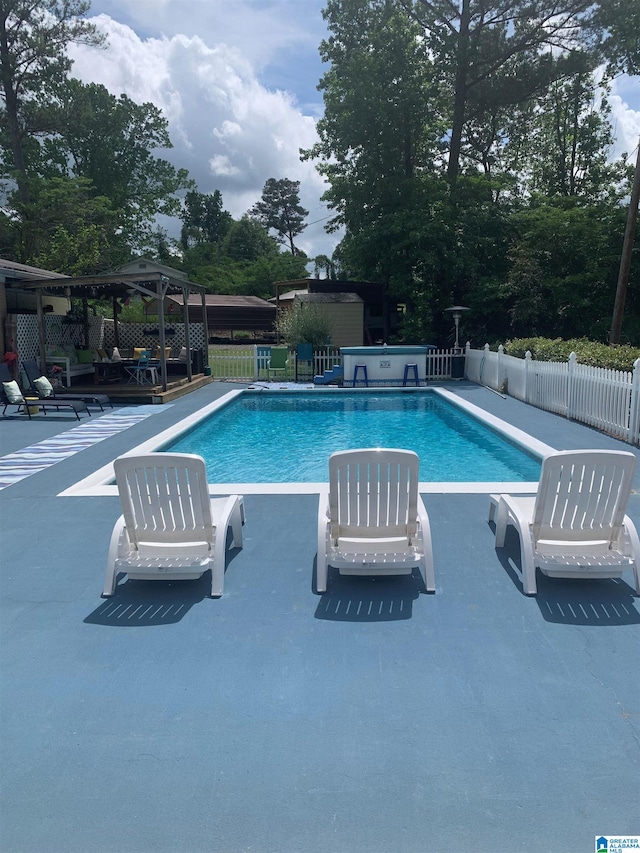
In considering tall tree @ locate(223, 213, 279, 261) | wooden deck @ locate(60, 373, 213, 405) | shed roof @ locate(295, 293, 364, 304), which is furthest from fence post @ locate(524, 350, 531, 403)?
tall tree @ locate(223, 213, 279, 261)

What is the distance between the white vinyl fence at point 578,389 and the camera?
8828 millimetres

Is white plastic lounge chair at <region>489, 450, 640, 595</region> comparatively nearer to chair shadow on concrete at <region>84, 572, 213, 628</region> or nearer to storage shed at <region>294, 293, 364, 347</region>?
chair shadow on concrete at <region>84, 572, 213, 628</region>

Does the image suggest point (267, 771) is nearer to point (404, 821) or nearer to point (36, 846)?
point (404, 821)

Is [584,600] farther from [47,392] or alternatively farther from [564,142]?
[564,142]

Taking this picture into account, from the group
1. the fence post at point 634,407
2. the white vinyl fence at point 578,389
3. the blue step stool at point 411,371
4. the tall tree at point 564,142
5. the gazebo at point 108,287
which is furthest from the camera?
the tall tree at point 564,142

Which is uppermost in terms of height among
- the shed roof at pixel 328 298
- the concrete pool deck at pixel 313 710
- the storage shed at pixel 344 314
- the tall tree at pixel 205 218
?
the tall tree at pixel 205 218

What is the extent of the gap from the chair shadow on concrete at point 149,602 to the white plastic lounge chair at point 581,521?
2204 mm

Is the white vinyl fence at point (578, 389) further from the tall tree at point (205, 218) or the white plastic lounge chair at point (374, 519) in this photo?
the tall tree at point (205, 218)

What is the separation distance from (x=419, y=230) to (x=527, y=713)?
20302 millimetres

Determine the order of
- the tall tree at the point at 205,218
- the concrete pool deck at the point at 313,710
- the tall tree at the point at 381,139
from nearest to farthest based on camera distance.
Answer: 1. the concrete pool deck at the point at 313,710
2. the tall tree at the point at 381,139
3. the tall tree at the point at 205,218

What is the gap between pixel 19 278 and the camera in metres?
14.9

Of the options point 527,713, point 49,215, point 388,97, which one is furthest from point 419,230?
point 527,713

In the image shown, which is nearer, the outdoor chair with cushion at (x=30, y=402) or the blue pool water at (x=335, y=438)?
the blue pool water at (x=335, y=438)

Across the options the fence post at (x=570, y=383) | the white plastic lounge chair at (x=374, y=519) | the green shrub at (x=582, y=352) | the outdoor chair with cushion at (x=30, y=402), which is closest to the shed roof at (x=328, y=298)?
the green shrub at (x=582, y=352)
